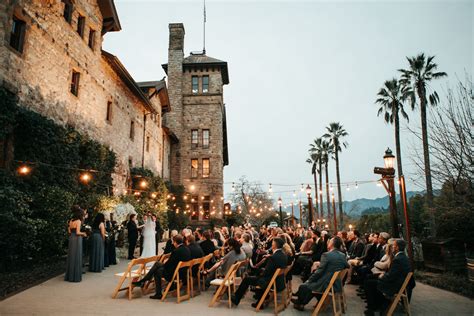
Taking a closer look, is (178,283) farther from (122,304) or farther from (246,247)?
(246,247)

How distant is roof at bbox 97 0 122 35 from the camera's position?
14648 mm

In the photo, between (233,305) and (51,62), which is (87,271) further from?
(51,62)

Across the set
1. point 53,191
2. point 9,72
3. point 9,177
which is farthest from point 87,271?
point 9,72

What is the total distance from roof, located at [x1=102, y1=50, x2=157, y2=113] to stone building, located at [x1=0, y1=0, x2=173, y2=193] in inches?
0.6

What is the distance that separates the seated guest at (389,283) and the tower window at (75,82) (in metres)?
12.4

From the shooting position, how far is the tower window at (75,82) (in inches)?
485

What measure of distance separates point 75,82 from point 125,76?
4.71 m

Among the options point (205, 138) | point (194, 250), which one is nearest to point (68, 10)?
point (194, 250)

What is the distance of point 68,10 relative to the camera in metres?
12.1

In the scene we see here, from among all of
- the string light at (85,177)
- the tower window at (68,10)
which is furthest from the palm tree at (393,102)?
the tower window at (68,10)

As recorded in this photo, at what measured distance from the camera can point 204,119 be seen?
28969 millimetres

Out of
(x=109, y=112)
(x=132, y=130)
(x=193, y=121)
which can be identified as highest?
(x=193, y=121)

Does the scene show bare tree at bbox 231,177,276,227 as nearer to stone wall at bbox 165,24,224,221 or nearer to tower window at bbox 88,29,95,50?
stone wall at bbox 165,24,224,221

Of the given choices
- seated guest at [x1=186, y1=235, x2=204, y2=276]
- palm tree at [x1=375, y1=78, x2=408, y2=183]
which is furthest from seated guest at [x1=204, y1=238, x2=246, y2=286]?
palm tree at [x1=375, y1=78, x2=408, y2=183]
